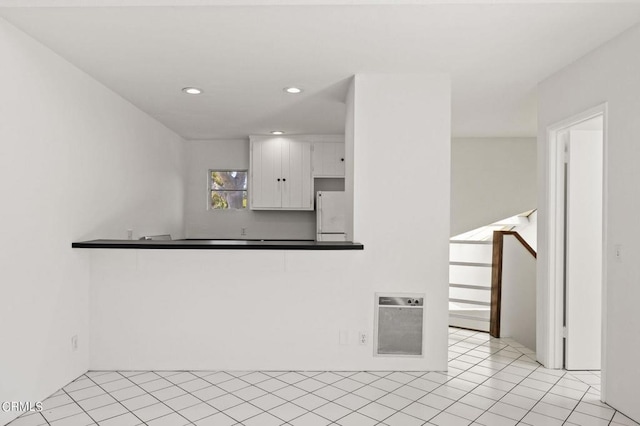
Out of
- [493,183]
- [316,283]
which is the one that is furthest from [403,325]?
[493,183]

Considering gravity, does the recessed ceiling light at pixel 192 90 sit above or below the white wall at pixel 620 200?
above

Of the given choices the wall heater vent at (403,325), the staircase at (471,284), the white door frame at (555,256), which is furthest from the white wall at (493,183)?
the wall heater vent at (403,325)

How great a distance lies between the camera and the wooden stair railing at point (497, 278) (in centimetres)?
476

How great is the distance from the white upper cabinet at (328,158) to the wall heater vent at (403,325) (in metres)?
2.88

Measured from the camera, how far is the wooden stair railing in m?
4.76

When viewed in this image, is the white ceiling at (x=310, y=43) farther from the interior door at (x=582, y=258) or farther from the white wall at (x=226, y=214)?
the white wall at (x=226, y=214)

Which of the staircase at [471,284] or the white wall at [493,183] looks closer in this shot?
the staircase at [471,284]

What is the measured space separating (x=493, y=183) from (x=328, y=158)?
2.36m

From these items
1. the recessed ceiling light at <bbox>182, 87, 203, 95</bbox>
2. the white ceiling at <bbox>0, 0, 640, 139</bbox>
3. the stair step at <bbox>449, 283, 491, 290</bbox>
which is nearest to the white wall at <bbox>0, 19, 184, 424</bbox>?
the white ceiling at <bbox>0, 0, 640, 139</bbox>

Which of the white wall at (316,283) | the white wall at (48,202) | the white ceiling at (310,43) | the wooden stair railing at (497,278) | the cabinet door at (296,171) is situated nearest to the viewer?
the white ceiling at (310,43)

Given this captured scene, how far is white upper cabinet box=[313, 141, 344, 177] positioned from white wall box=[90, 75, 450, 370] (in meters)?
2.52

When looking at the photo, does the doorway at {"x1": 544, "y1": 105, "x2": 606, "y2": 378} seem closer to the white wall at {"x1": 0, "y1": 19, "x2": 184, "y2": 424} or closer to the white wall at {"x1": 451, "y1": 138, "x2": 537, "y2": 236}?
the white wall at {"x1": 451, "y1": 138, "x2": 537, "y2": 236}

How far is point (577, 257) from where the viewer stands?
138 inches

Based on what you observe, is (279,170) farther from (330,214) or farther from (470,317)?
(470,317)
